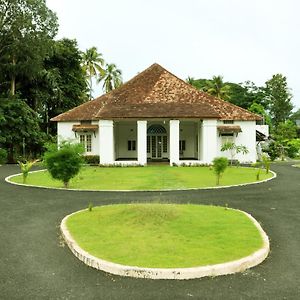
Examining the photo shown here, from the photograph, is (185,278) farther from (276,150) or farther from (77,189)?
(276,150)

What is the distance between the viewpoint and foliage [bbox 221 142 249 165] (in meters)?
31.1

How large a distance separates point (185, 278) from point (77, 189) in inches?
446

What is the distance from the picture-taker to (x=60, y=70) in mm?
44219

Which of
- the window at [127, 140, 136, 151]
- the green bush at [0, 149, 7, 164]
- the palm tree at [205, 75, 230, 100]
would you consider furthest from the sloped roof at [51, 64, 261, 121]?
the palm tree at [205, 75, 230, 100]

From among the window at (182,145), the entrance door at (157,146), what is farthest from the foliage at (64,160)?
the window at (182,145)

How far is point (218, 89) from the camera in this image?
61.3 metres

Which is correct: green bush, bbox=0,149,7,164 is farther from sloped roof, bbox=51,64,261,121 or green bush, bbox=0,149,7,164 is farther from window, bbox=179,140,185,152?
window, bbox=179,140,185,152

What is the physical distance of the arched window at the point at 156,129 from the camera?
36094mm

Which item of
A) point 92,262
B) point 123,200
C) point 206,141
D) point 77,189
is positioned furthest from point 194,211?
point 206,141

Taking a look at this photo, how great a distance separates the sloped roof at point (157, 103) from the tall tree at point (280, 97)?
34.7 meters

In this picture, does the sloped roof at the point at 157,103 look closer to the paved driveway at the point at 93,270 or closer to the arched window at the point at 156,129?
the arched window at the point at 156,129

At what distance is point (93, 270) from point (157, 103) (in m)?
25.6

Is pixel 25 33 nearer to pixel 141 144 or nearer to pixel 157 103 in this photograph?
pixel 157 103

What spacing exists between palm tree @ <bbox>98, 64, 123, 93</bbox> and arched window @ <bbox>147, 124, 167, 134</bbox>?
2419cm
